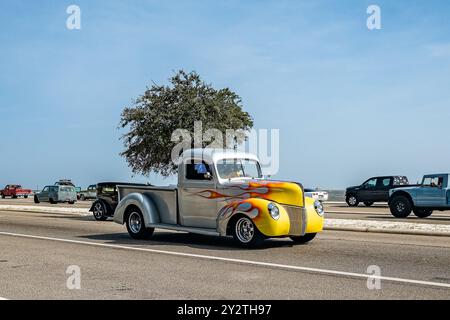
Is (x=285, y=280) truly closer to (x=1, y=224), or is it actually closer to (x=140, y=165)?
(x=1, y=224)

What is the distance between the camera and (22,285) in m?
8.21

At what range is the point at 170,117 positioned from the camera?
41.4 metres

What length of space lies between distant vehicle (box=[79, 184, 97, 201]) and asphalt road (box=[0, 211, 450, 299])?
40.3 metres

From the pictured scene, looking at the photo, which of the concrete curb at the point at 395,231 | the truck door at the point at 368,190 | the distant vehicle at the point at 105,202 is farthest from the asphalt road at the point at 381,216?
the distant vehicle at the point at 105,202

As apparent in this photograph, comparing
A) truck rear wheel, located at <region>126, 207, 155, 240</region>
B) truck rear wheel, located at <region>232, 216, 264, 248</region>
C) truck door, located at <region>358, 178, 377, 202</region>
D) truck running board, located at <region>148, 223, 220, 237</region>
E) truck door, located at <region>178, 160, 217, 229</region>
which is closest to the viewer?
truck rear wheel, located at <region>232, 216, 264, 248</region>

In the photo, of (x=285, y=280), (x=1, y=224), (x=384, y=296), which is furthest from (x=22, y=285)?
(x=1, y=224)

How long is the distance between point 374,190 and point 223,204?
82.2 ft

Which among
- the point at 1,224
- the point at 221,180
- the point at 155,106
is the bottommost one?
the point at 1,224

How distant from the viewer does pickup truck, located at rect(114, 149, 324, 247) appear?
38.5ft

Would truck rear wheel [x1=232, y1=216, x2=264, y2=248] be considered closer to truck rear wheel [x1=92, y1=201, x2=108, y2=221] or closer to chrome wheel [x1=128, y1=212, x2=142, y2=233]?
chrome wheel [x1=128, y1=212, x2=142, y2=233]

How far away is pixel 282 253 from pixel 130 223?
15.8 feet

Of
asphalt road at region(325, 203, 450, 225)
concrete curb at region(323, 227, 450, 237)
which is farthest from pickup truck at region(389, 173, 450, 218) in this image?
concrete curb at region(323, 227, 450, 237)

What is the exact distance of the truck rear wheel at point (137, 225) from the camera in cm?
1413

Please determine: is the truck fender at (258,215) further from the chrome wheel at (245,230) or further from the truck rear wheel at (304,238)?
the truck rear wheel at (304,238)
